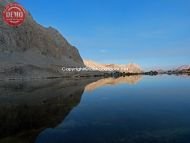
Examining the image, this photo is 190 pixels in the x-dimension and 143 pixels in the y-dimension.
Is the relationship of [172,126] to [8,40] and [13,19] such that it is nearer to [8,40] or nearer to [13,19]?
[13,19]

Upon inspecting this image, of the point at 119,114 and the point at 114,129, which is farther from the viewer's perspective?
the point at 119,114

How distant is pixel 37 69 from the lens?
7249 inches

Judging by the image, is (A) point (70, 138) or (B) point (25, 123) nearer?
(A) point (70, 138)

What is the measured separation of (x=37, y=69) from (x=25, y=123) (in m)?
157

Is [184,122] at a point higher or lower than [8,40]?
lower

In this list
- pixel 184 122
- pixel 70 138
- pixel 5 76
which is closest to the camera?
pixel 70 138

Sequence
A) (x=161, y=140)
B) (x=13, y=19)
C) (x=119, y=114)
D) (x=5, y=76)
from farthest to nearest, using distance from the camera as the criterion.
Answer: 1. (x=5, y=76)
2. (x=13, y=19)
3. (x=119, y=114)
4. (x=161, y=140)

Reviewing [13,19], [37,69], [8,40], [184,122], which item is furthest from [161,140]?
[8,40]

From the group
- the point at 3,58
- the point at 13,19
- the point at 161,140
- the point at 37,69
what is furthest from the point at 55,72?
the point at 161,140

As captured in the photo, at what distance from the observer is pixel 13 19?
9625cm

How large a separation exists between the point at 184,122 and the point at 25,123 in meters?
13.8

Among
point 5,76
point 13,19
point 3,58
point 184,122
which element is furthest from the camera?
point 3,58

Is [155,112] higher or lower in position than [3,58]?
lower

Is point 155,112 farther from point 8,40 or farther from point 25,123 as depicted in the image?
point 8,40
